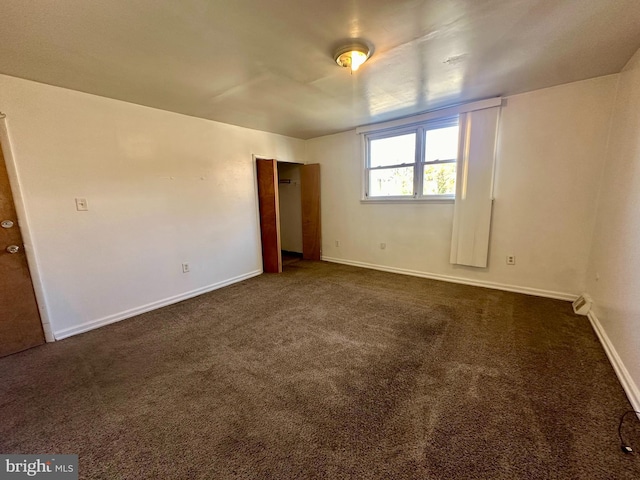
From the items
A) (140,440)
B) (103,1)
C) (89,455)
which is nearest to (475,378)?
(140,440)

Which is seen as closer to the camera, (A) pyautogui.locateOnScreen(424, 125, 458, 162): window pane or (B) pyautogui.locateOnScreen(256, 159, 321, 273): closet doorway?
(A) pyautogui.locateOnScreen(424, 125, 458, 162): window pane

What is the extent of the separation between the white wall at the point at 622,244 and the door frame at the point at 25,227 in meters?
4.60

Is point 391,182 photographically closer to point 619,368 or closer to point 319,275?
point 319,275

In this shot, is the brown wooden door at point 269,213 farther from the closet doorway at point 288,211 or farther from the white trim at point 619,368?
the white trim at point 619,368

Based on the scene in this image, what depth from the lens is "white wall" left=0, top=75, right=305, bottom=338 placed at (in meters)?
2.34

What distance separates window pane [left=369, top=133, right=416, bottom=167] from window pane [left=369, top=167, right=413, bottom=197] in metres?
0.13

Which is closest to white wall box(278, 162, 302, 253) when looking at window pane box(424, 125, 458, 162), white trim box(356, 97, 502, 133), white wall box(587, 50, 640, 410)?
white trim box(356, 97, 502, 133)

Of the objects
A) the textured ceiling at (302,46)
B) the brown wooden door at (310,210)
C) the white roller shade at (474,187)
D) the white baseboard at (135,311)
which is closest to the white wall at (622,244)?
the textured ceiling at (302,46)

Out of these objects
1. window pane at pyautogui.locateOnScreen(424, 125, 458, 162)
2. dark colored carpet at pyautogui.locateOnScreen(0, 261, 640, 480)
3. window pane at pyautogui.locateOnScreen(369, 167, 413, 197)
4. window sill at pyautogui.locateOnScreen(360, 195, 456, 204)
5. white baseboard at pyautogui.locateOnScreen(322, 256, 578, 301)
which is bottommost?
dark colored carpet at pyautogui.locateOnScreen(0, 261, 640, 480)

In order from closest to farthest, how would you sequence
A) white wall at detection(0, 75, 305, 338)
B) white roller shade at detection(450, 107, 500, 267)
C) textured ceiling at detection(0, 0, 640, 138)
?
textured ceiling at detection(0, 0, 640, 138)
white wall at detection(0, 75, 305, 338)
white roller shade at detection(450, 107, 500, 267)

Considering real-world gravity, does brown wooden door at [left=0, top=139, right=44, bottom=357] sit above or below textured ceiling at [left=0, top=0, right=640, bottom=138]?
below

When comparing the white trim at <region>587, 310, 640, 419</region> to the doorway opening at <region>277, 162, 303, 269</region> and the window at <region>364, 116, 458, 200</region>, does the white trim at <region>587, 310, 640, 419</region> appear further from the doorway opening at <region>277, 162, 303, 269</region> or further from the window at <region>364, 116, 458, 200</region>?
the doorway opening at <region>277, 162, 303, 269</region>

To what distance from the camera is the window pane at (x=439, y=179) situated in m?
3.63

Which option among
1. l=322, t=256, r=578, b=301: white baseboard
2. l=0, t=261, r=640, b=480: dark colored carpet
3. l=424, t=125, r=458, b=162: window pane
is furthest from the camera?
l=424, t=125, r=458, b=162: window pane
